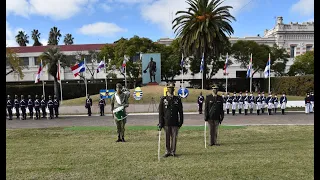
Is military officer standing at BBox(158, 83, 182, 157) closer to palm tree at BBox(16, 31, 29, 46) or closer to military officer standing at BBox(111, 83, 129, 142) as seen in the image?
military officer standing at BBox(111, 83, 129, 142)

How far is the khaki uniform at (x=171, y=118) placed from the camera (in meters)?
9.03

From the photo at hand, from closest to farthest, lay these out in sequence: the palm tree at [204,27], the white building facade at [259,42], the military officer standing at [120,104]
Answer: the military officer standing at [120,104]
the palm tree at [204,27]
the white building facade at [259,42]

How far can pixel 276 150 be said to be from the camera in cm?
948

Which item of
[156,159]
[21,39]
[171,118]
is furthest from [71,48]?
[156,159]

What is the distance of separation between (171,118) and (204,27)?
113 feet

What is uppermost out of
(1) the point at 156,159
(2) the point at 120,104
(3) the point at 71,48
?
(3) the point at 71,48

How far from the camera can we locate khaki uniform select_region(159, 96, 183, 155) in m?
9.03

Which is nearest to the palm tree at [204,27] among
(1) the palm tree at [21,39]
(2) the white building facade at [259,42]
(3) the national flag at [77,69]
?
(3) the national flag at [77,69]

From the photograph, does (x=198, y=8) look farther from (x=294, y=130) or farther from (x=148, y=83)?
(x=294, y=130)

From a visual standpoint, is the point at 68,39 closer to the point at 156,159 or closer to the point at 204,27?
the point at 204,27

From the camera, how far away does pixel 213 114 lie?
10.7 m

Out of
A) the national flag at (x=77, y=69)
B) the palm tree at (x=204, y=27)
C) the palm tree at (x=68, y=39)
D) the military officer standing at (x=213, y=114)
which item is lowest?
the military officer standing at (x=213, y=114)

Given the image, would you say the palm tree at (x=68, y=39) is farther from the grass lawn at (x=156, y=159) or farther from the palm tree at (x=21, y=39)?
the grass lawn at (x=156, y=159)

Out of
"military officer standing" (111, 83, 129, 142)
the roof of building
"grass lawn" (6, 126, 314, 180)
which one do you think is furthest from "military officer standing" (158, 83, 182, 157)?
the roof of building
